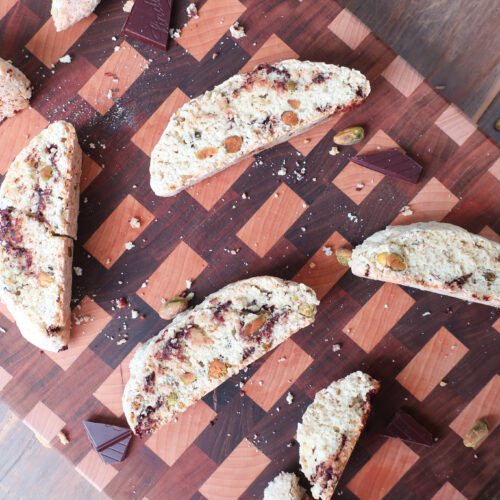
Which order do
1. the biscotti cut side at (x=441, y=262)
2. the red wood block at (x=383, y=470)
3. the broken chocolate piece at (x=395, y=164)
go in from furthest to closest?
the red wood block at (x=383, y=470)
the broken chocolate piece at (x=395, y=164)
the biscotti cut side at (x=441, y=262)

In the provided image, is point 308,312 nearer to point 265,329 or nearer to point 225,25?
point 265,329

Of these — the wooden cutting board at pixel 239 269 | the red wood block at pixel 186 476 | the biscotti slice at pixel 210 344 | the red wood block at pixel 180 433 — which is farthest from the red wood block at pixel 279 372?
the red wood block at pixel 186 476

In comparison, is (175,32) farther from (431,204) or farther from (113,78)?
(431,204)

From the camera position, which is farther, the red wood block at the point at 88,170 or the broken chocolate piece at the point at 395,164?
the red wood block at the point at 88,170

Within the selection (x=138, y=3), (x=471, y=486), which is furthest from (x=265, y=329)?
(x=138, y=3)

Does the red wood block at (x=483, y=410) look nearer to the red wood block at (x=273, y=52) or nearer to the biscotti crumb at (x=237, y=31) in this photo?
the red wood block at (x=273, y=52)

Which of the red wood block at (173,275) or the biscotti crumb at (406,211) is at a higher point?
the biscotti crumb at (406,211)

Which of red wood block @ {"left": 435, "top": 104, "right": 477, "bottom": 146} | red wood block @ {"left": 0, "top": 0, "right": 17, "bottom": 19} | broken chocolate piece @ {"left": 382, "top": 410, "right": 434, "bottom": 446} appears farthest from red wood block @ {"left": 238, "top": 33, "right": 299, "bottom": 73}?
broken chocolate piece @ {"left": 382, "top": 410, "right": 434, "bottom": 446}
